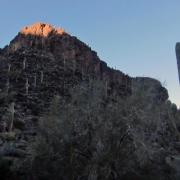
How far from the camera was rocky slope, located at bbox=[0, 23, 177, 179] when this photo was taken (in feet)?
103

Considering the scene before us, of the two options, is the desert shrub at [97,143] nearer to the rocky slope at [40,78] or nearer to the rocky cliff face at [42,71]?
the rocky slope at [40,78]

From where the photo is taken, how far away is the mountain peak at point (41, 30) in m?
77.8

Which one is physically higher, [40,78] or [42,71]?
[42,71]

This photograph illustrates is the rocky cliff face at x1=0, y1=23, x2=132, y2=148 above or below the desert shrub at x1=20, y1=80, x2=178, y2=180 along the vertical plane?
above

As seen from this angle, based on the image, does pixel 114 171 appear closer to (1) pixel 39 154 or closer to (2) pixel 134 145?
(2) pixel 134 145

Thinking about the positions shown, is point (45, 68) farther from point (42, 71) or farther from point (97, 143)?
point (97, 143)

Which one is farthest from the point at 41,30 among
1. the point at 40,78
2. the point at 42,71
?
the point at 40,78

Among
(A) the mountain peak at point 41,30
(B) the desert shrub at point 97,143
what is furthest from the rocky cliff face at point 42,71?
(B) the desert shrub at point 97,143

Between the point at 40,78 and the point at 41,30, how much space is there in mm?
24889

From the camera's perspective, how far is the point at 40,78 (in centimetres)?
5522

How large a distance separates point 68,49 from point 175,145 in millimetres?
38256

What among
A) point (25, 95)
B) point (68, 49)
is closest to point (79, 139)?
point (25, 95)

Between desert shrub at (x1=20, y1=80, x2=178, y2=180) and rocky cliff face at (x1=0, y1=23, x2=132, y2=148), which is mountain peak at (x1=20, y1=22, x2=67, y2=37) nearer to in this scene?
rocky cliff face at (x1=0, y1=23, x2=132, y2=148)

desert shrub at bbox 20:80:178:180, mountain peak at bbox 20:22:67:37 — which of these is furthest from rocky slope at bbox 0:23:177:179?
desert shrub at bbox 20:80:178:180
